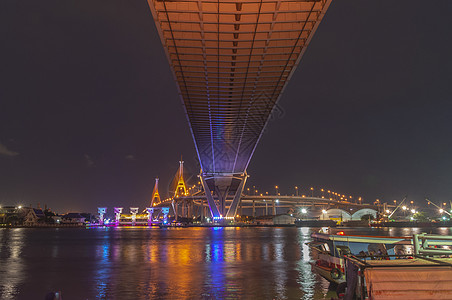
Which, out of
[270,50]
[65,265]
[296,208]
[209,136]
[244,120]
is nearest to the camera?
[65,265]

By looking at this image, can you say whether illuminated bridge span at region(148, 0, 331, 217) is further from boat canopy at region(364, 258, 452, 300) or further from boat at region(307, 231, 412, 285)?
Answer: boat canopy at region(364, 258, 452, 300)

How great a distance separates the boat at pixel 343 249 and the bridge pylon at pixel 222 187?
9727cm

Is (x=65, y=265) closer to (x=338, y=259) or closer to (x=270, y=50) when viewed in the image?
(x=338, y=259)

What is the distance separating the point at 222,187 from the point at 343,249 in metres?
110

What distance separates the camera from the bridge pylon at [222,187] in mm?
112938

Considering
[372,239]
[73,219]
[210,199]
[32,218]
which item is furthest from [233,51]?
[73,219]

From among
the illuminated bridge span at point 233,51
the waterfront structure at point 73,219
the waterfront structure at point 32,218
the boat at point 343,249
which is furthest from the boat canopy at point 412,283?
the waterfront structure at point 73,219

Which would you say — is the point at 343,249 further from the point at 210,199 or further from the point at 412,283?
the point at 210,199

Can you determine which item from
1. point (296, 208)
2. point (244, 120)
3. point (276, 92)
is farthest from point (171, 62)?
point (296, 208)

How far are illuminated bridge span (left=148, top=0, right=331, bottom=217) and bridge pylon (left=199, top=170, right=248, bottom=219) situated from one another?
127 ft

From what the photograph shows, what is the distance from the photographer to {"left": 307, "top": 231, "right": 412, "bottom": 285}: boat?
13117mm

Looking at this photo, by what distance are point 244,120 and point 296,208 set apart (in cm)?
13095

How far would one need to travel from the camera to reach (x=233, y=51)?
4475 centimetres

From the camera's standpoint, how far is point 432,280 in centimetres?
651
